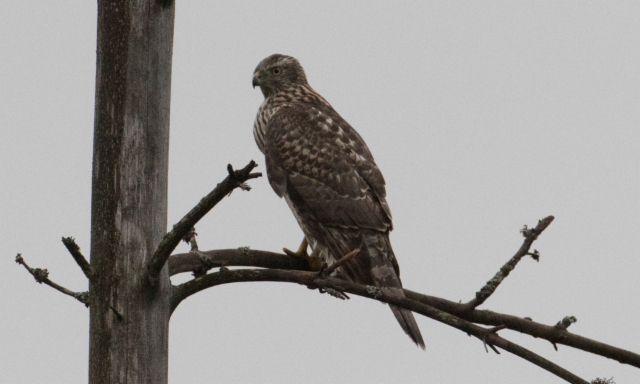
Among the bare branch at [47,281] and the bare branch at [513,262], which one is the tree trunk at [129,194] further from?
the bare branch at [513,262]

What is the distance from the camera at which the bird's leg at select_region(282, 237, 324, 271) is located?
6489 millimetres

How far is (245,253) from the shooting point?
523cm

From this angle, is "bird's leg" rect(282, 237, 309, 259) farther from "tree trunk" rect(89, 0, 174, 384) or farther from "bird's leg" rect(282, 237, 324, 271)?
"tree trunk" rect(89, 0, 174, 384)

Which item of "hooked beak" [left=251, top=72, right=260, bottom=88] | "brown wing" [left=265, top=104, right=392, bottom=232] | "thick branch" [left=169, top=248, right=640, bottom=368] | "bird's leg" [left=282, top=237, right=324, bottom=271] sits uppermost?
"hooked beak" [left=251, top=72, right=260, bottom=88]

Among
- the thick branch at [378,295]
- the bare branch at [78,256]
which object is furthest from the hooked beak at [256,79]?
the bare branch at [78,256]

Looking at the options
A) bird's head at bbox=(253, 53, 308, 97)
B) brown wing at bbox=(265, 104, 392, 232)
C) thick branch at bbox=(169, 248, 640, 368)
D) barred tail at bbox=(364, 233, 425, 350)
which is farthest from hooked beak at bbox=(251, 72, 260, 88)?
thick branch at bbox=(169, 248, 640, 368)

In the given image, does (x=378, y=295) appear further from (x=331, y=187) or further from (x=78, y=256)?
Result: (x=331, y=187)

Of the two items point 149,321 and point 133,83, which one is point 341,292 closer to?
point 149,321

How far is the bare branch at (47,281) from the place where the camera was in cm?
447

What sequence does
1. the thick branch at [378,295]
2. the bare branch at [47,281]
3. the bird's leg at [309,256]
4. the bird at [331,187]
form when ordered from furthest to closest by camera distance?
1. the bird's leg at [309,256]
2. the bird at [331,187]
3. the bare branch at [47,281]
4. the thick branch at [378,295]

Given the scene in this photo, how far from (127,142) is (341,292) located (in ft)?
4.03

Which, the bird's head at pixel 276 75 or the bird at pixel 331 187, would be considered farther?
the bird's head at pixel 276 75

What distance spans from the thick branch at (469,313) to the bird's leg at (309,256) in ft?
2.96

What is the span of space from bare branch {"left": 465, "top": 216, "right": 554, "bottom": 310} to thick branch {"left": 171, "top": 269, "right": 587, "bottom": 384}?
0.29 metres
